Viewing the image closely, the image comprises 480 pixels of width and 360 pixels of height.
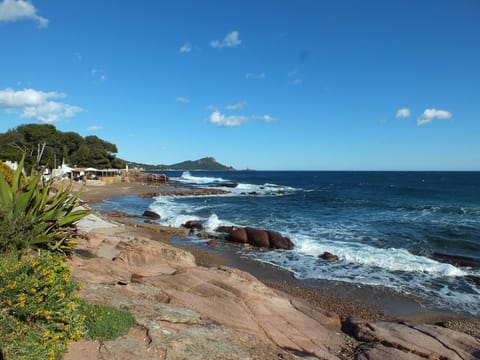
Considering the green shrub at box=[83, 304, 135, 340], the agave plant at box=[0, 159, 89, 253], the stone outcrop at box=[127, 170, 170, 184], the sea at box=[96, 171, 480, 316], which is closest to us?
the green shrub at box=[83, 304, 135, 340]

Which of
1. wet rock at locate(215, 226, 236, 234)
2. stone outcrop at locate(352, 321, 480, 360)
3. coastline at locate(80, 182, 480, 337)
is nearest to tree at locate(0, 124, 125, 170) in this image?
wet rock at locate(215, 226, 236, 234)

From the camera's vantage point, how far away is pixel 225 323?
262 inches

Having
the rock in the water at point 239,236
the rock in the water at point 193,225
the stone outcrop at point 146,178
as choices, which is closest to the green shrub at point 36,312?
the rock in the water at point 239,236

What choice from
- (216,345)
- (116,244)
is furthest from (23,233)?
(116,244)

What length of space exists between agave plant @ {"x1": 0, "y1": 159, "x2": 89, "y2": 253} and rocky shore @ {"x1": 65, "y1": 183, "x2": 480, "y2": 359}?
44.9 inches

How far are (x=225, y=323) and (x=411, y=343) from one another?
3.92 meters

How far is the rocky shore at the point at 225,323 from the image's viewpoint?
516cm

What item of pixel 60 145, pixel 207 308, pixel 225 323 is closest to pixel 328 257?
pixel 207 308

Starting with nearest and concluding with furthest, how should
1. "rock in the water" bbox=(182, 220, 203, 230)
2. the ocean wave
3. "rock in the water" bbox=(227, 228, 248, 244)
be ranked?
1. the ocean wave
2. "rock in the water" bbox=(227, 228, 248, 244)
3. "rock in the water" bbox=(182, 220, 203, 230)

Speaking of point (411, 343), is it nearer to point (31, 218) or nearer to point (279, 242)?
point (31, 218)

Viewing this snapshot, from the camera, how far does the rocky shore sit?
5160 millimetres

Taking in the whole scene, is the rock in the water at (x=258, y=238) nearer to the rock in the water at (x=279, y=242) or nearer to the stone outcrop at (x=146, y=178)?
the rock in the water at (x=279, y=242)

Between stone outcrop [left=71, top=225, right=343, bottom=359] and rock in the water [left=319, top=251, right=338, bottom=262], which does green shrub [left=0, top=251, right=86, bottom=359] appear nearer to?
stone outcrop [left=71, top=225, right=343, bottom=359]

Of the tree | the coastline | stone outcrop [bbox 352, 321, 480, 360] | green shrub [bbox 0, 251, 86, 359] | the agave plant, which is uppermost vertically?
the tree
